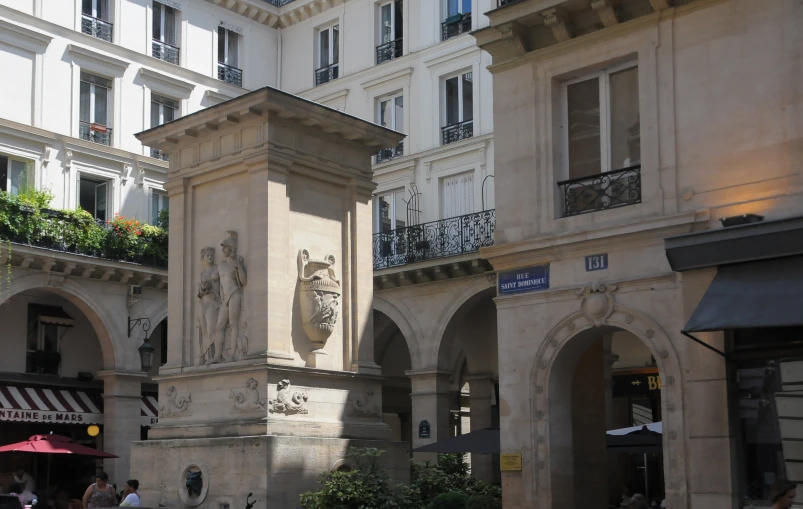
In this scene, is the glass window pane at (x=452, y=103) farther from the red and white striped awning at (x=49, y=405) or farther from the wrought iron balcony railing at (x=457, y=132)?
the red and white striped awning at (x=49, y=405)

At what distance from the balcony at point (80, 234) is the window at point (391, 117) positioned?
6.56 metres

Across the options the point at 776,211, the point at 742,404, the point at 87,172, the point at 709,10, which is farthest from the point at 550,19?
the point at 87,172

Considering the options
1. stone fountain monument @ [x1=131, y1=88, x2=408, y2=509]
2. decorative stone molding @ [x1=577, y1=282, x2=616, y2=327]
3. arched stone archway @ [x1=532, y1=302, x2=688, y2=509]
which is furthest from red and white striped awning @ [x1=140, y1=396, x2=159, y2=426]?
decorative stone molding @ [x1=577, y1=282, x2=616, y2=327]

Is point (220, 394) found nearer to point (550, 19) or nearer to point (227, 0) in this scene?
point (550, 19)

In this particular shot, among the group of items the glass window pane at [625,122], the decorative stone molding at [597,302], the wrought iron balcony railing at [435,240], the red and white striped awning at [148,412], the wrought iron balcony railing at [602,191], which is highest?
the wrought iron balcony railing at [435,240]

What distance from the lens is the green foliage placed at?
15617 millimetres

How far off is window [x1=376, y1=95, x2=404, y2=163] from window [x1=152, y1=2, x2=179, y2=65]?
6.16 m

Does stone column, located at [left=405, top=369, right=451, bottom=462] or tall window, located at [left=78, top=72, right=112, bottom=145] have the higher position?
tall window, located at [left=78, top=72, right=112, bottom=145]

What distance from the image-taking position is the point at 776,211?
12.0 metres

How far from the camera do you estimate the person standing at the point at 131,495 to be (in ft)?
55.4

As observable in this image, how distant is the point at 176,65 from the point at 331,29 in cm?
482

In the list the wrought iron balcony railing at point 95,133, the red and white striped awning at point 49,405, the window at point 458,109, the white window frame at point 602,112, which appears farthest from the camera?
the wrought iron balcony railing at point 95,133

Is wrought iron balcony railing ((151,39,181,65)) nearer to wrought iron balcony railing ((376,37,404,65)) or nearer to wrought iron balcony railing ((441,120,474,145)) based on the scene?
wrought iron balcony railing ((376,37,404,65))

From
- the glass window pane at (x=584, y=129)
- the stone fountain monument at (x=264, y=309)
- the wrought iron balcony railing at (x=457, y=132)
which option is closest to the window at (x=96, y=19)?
the wrought iron balcony railing at (x=457, y=132)
